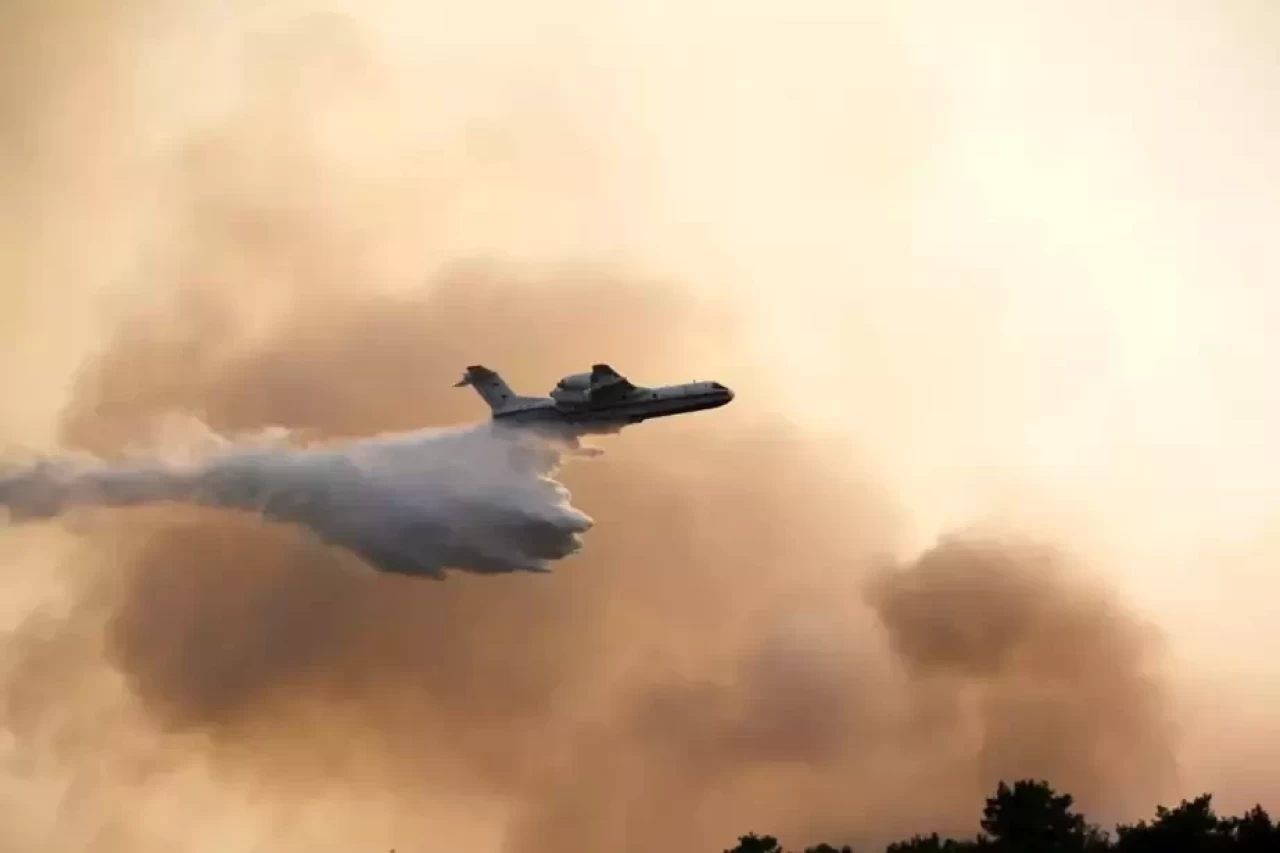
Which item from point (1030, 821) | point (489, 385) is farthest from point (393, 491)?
point (1030, 821)

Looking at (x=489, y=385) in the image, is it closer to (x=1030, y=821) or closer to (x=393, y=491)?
(x=393, y=491)

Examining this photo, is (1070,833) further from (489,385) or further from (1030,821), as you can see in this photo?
(489,385)

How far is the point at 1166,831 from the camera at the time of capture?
7456cm

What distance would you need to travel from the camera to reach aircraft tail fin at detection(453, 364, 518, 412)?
283ft

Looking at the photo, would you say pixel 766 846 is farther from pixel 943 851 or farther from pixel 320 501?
pixel 320 501

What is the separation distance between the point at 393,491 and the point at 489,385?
8.77 metres

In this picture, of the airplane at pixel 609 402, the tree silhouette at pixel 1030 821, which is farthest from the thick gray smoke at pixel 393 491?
the tree silhouette at pixel 1030 821

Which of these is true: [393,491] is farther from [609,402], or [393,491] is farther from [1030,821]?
[1030,821]

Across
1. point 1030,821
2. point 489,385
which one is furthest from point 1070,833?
point 489,385

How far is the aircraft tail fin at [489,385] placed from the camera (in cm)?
8631

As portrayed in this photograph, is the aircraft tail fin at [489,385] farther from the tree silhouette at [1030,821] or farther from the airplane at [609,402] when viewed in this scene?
the tree silhouette at [1030,821]

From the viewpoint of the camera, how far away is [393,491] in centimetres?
8175

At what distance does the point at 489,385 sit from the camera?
86.8 metres

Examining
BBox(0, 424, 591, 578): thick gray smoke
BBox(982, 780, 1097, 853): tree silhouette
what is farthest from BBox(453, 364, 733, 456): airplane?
BBox(982, 780, 1097, 853): tree silhouette
